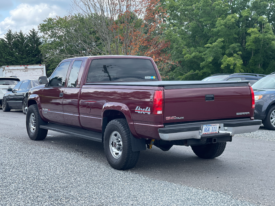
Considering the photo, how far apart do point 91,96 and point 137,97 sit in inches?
54.6

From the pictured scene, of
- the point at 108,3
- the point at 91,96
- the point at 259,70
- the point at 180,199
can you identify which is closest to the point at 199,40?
the point at 259,70

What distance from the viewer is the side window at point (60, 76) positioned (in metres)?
7.72

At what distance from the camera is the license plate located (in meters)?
5.31

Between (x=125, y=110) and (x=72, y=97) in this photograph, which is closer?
(x=125, y=110)

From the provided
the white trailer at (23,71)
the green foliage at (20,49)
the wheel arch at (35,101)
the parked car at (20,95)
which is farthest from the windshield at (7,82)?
the green foliage at (20,49)

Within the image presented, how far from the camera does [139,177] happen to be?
5.34 m

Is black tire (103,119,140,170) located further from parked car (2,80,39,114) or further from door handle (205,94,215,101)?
parked car (2,80,39,114)

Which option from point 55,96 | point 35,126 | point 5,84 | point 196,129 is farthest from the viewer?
point 5,84

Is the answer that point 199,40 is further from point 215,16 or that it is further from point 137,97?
point 137,97

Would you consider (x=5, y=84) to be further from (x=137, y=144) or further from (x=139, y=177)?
(x=139, y=177)

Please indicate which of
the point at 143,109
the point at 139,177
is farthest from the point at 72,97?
the point at 139,177

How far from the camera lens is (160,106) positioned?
5.01 meters

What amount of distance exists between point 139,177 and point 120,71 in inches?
102

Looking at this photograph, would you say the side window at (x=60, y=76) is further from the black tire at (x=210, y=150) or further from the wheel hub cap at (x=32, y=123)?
the black tire at (x=210, y=150)
